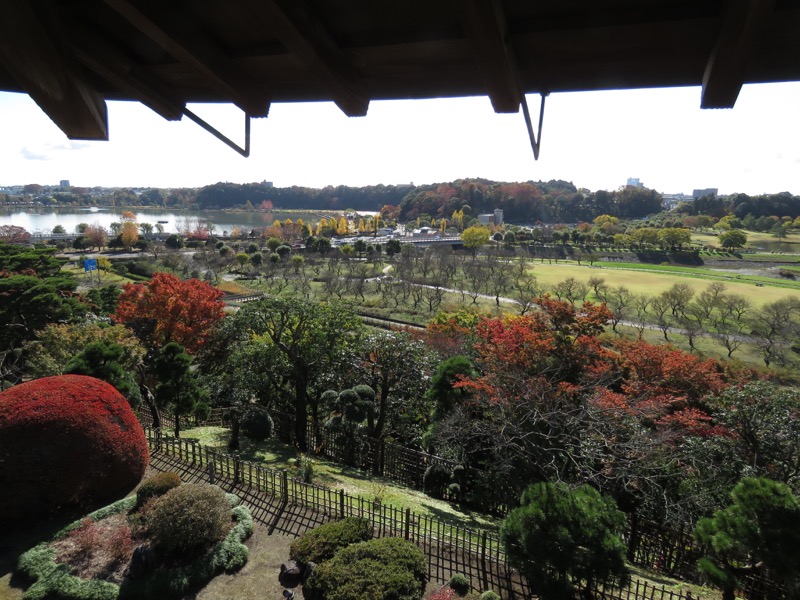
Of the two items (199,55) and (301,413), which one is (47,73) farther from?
(301,413)

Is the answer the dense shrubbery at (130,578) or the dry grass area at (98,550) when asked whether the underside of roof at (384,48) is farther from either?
the dry grass area at (98,550)

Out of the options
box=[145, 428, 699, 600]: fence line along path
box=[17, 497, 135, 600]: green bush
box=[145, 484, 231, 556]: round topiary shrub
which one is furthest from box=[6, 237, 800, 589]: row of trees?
box=[145, 484, 231, 556]: round topiary shrub

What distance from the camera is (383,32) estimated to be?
1.82 m

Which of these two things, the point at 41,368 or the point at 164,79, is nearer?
the point at 164,79

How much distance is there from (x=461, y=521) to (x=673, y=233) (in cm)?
6254

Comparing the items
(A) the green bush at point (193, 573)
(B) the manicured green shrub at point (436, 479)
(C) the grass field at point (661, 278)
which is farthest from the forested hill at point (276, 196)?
(A) the green bush at point (193, 573)

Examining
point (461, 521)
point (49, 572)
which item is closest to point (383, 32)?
point (49, 572)

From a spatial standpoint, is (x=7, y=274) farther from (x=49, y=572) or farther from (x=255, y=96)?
(x=255, y=96)

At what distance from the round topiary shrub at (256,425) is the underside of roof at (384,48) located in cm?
1039

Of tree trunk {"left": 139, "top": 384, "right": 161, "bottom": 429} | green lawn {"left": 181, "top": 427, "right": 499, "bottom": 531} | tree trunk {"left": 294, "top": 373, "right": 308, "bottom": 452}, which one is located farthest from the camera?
tree trunk {"left": 294, "top": 373, "right": 308, "bottom": 452}

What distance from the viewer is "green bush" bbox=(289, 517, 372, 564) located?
631cm

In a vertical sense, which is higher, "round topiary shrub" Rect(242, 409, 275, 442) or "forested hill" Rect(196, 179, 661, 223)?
"forested hill" Rect(196, 179, 661, 223)

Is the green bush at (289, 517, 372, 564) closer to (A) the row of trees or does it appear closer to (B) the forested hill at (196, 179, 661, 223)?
(A) the row of trees

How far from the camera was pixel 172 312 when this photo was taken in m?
16.4
